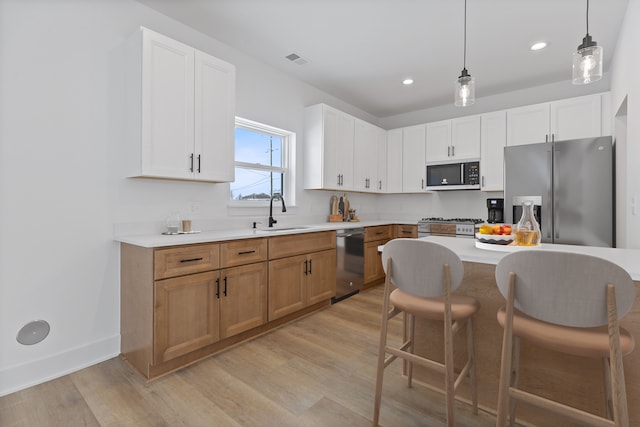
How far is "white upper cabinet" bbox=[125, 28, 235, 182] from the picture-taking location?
7.20 ft

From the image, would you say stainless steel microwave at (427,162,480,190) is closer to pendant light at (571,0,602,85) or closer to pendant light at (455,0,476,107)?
pendant light at (455,0,476,107)

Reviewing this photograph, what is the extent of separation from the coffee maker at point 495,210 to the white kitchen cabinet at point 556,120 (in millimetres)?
828

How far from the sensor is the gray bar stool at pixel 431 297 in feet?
4.54

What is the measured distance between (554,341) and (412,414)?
0.87m

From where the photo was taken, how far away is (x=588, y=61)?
5.40 feet

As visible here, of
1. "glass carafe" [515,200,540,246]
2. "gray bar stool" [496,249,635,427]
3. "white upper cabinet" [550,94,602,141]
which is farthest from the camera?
"white upper cabinet" [550,94,602,141]

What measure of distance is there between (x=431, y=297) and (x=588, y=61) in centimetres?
155

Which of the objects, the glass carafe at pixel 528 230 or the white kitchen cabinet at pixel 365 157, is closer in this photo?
the glass carafe at pixel 528 230

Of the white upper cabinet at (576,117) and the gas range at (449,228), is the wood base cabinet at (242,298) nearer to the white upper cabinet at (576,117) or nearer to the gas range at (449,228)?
the gas range at (449,228)

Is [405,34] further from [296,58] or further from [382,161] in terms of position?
[382,161]

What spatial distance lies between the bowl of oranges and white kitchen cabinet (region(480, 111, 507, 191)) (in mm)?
2695

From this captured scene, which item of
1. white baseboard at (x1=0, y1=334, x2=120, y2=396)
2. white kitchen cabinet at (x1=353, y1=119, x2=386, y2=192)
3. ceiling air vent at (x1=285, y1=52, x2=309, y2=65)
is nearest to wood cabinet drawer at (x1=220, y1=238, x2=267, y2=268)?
white baseboard at (x1=0, y1=334, x2=120, y2=396)

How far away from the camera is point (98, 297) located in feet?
7.35

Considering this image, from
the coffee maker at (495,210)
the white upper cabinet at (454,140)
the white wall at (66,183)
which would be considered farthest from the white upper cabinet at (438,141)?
the white wall at (66,183)
